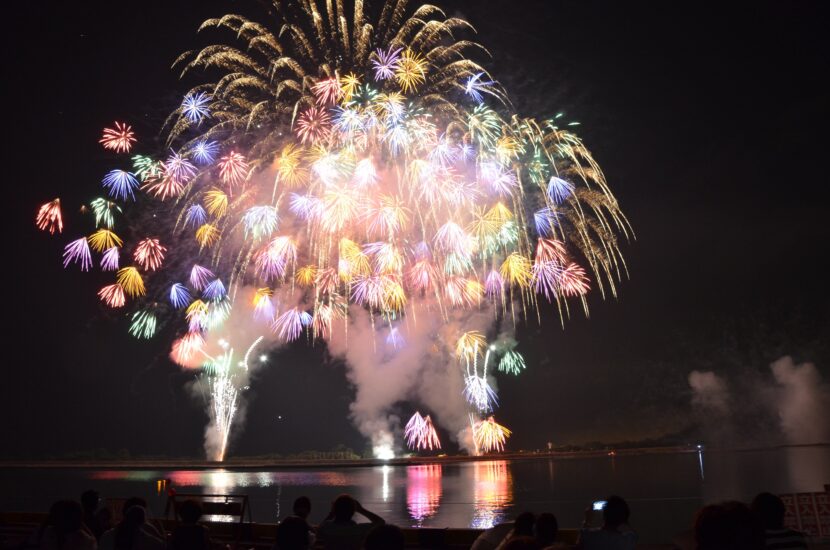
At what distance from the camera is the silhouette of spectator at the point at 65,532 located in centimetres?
633

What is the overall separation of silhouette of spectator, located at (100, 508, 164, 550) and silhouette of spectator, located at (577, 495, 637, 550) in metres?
3.91

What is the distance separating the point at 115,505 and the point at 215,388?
46602 mm

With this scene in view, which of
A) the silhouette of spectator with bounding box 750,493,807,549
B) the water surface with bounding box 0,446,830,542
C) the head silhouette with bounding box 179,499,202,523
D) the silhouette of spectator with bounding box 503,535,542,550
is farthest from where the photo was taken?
the water surface with bounding box 0,446,830,542

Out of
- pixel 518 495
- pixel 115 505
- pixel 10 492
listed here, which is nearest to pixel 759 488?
pixel 518 495

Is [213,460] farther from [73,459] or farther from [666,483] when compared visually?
[666,483]

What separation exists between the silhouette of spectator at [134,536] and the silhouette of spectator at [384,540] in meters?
3.52

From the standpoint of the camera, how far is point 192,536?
6.50 metres

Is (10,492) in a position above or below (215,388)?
below

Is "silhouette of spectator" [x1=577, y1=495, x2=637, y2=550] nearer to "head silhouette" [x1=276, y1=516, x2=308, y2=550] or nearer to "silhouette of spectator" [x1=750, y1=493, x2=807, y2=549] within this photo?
"silhouette of spectator" [x1=750, y1=493, x2=807, y2=549]

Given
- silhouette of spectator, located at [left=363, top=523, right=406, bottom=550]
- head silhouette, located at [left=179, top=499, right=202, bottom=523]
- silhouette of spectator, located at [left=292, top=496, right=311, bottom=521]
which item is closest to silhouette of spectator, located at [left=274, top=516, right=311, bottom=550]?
head silhouette, located at [left=179, top=499, right=202, bottom=523]

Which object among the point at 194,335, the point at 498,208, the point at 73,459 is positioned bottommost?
the point at 73,459

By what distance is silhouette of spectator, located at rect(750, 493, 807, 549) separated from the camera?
4949mm

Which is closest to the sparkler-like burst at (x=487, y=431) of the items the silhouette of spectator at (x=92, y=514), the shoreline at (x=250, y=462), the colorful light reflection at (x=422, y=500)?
the shoreline at (x=250, y=462)

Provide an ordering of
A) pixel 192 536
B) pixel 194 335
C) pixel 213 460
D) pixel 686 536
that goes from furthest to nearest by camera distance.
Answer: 1. pixel 213 460
2. pixel 194 335
3. pixel 192 536
4. pixel 686 536
